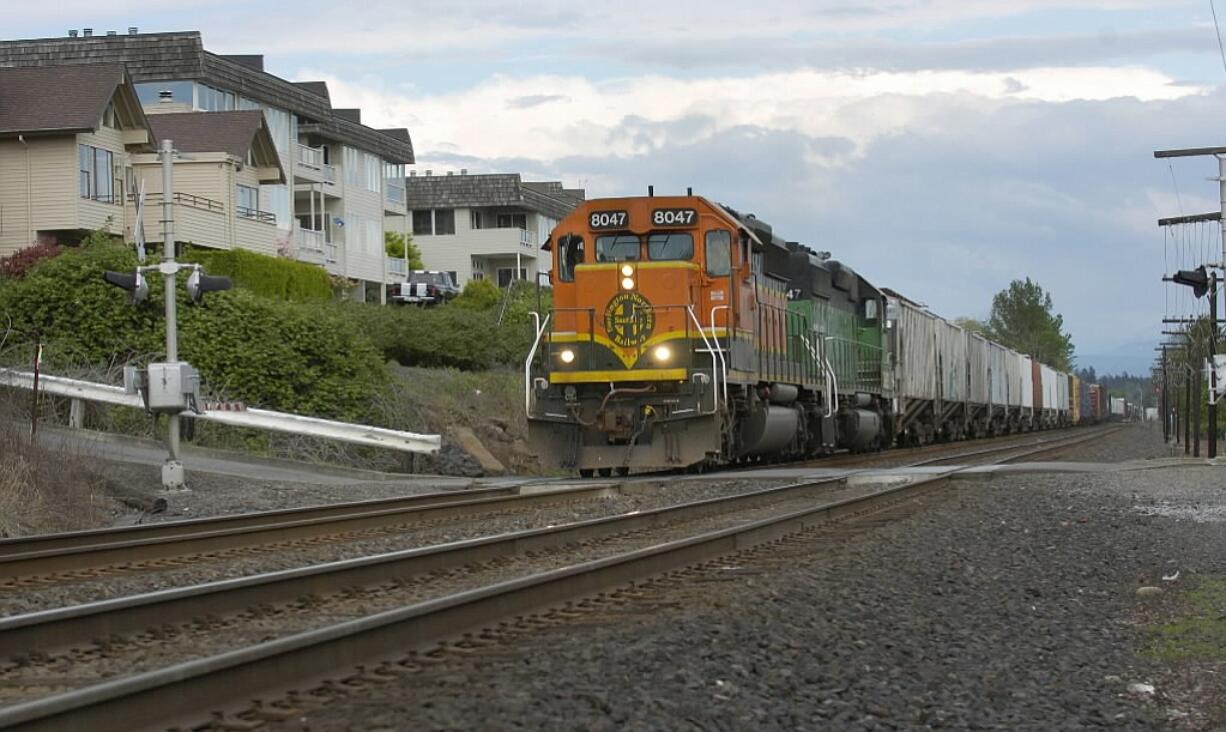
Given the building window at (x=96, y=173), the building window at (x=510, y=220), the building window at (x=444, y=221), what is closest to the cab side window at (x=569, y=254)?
the building window at (x=96, y=173)

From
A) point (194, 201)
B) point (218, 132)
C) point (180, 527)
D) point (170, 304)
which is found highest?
point (218, 132)

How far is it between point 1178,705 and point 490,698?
270 cm

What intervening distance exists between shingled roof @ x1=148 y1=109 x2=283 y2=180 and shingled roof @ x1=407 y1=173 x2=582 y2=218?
105 feet

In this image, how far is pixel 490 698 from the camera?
206 inches

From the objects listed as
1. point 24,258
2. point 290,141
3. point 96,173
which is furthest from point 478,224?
point 24,258

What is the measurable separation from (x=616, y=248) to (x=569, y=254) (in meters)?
0.67

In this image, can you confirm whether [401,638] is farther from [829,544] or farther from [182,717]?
[829,544]

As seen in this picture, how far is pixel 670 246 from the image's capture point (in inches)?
765

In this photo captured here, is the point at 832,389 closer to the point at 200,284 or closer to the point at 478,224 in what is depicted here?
the point at 200,284

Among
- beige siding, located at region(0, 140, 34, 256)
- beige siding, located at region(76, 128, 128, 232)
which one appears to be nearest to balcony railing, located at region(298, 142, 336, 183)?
beige siding, located at region(76, 128, 128, 232)

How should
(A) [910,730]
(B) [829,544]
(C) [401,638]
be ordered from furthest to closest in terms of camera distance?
(B) [829,544]
(C) [401,638]
(A) [910,730]

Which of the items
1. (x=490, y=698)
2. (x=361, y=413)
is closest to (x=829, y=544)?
(x=490, y=698)

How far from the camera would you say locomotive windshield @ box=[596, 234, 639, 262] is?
19547mm

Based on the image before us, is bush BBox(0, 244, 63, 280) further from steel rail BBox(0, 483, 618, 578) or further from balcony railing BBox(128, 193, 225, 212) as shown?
steel rail BBox(0, 483, 618, 578)
